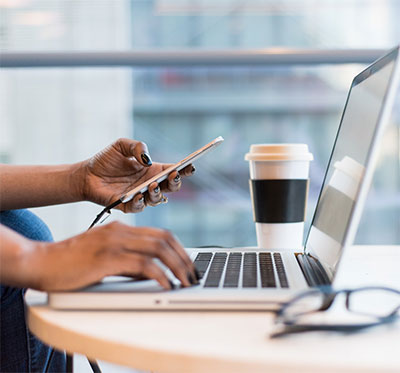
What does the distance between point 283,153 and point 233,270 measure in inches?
13.2

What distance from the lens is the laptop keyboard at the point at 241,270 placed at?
55cm

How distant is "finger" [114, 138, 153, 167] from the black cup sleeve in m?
0.20

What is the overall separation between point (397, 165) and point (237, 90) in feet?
5.70

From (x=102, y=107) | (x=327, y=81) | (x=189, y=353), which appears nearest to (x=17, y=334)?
(x=189, y=353)

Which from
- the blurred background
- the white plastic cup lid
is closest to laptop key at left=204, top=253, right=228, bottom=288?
the white plastic cup lid

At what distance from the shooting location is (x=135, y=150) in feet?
2.81

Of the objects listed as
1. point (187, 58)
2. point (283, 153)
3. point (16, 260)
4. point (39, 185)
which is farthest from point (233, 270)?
point (187, 58)

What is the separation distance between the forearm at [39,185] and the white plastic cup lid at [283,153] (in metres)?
0.30

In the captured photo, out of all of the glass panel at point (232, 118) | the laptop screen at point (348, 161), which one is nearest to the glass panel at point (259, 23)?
the glass panel at point (232, 118)

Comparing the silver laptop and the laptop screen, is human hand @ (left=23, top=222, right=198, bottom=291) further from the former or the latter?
the laptop screen

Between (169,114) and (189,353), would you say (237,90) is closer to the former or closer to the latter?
(169,114)

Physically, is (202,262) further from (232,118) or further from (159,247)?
(232,118)

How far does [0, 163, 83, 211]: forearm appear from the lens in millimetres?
911

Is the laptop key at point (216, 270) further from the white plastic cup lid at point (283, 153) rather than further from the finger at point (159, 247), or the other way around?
the white plastic cup lid at point (283, 153)
